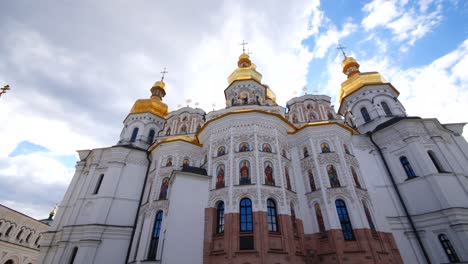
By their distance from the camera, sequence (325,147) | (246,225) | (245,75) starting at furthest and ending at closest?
(245,75), (325,147), (246,225)

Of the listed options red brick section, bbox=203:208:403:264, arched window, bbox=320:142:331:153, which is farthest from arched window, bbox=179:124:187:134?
arched window, bbox=320:142:331:153

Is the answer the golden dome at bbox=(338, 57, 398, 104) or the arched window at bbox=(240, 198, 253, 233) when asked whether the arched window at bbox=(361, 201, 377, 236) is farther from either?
the golden dome at bbox=(338, 57, 398, 104)

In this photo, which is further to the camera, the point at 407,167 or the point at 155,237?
the point at 407,167

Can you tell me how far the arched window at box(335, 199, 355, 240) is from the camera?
13.6 metres

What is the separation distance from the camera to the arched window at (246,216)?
13.2 m

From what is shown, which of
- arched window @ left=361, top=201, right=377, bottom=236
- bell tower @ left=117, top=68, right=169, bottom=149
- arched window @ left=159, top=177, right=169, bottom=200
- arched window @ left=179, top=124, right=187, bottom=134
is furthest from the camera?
bell tower @ left=117, top=68, right=169, bottom=149

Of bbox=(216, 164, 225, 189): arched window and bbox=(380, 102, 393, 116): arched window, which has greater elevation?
bbox=(380, 102, 393, 116): arched window

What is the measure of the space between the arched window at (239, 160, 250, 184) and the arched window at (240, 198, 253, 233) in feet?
3.93

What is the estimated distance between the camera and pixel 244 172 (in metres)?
15.2

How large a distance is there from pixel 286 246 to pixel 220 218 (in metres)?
4.07

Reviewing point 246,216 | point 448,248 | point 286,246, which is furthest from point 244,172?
point 448,248

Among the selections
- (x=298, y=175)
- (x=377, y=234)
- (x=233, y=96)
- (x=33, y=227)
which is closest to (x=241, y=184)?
(x=298, y=175)

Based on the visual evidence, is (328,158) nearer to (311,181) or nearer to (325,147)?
(325,147)

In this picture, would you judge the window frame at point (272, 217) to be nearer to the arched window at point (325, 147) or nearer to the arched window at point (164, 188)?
the arched window at point (325, 147)
